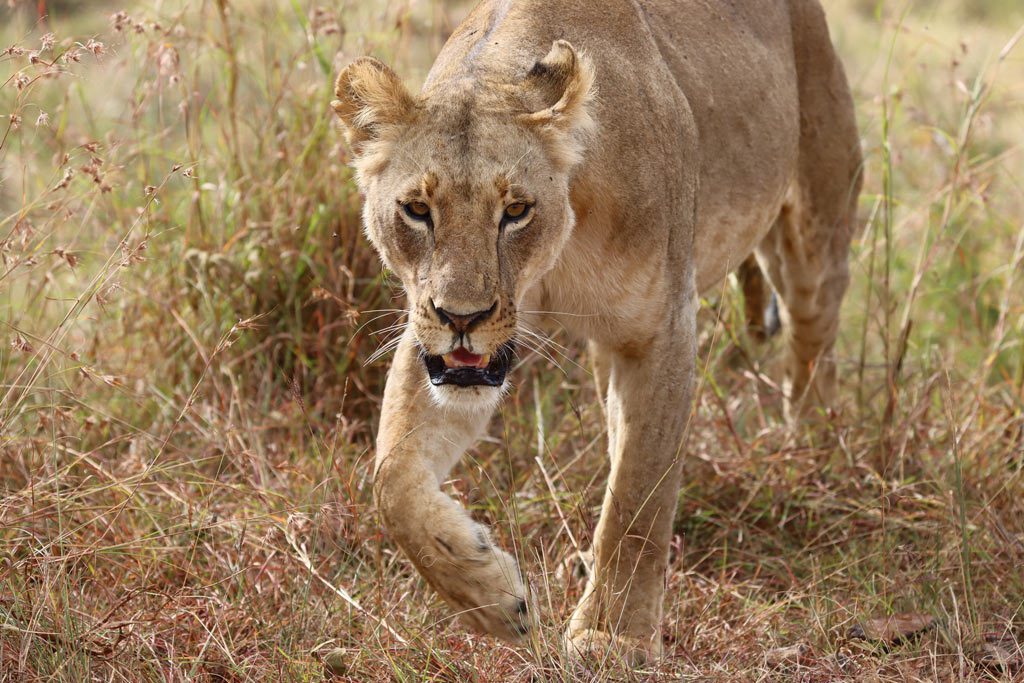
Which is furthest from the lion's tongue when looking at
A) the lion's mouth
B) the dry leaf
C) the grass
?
the dry leaf

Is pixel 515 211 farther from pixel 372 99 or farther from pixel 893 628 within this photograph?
pixel 893 628

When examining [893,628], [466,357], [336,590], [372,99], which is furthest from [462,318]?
[893,628]

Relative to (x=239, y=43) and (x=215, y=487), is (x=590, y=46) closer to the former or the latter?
(x=215, y=487)

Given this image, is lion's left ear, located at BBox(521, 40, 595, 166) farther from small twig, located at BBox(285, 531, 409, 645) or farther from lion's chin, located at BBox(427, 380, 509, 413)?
small twig, located at BBox(285, 531, 409, 645)

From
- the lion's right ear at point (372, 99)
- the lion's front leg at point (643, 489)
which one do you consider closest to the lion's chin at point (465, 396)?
the lion's front leg at point (643, 489)

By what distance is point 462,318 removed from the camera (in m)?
3.04

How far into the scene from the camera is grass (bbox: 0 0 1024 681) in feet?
10.7

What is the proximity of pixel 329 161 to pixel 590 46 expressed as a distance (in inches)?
69.2

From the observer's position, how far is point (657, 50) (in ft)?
13.1

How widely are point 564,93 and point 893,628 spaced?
1.61 meters

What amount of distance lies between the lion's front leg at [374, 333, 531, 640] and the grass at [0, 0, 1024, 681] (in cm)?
11

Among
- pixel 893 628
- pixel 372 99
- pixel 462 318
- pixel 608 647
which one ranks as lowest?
pixel 893 628

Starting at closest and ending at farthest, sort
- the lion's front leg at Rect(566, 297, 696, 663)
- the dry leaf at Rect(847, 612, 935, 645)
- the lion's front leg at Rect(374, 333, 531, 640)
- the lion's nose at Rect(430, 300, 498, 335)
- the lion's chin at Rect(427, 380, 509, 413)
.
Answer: the lion's nose at Rect(430, 300, 498, 335), the lion's front leg at Rect(374, 333, 531, 640), the lion's chin at Rect(427, 380, 509, 413), the dry leaf at Rect(847, 612, 935, 645), the lion's front leg at Rect(566, 297, 696, 663)

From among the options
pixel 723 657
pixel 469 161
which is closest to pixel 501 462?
pixel 723 657
